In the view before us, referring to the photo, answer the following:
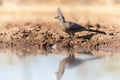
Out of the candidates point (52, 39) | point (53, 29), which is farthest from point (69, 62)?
point (53, 29)

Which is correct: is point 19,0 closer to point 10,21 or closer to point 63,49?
point 10,21

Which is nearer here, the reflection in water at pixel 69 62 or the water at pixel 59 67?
the water at pixel 59 67

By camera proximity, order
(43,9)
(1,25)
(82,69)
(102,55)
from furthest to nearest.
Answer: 1. (43,9)
2. (1,25)
3. (102,55)
4. (82,69)

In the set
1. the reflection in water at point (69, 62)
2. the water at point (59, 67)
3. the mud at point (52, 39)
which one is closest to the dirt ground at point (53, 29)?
the mud at point (52, 39)

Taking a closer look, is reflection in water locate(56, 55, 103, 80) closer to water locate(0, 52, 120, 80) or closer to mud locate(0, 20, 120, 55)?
water locate(0, 52, 120, 80)

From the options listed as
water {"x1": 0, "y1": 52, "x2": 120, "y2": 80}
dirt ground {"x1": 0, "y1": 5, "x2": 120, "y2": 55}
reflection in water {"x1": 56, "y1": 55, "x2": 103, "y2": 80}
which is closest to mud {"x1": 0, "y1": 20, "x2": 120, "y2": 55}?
dirt ground {"x1": 0, "y1": 5, "x2": 120, "y2": 55}

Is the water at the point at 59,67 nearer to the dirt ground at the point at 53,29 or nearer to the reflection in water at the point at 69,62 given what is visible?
the reflection in water at the point at 69,62

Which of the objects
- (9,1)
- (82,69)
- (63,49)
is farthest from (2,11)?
(82,69)

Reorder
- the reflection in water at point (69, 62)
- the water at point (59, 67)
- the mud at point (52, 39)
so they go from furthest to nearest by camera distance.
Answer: the mud at point (52, 39) → the reflection in water at point (69, 62) → the water at point (59, 67)
